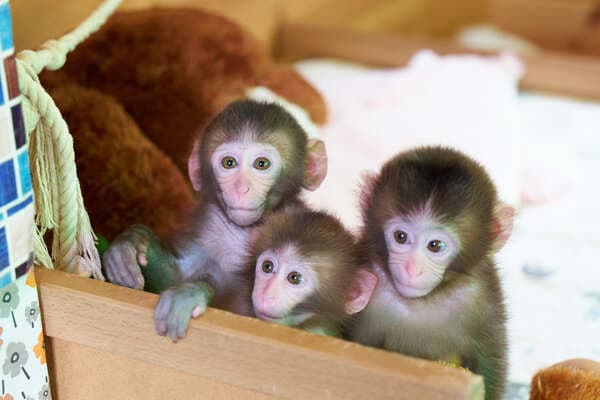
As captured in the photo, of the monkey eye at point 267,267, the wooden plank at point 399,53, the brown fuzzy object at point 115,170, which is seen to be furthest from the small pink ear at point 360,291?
the wooden plank at point 399,53

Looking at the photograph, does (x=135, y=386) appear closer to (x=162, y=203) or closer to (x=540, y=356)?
(x=162, y=203)

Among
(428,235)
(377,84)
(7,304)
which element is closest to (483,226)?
(428,235)

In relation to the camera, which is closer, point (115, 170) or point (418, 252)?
point (418, 252)

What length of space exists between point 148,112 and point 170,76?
0.10 metres

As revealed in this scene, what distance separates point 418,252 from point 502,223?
0.13 m

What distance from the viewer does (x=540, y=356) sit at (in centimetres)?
144

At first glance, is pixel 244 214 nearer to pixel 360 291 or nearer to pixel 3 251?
pixel 360 291

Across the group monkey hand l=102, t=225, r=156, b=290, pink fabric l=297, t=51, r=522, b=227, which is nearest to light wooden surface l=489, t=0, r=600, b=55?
pink fabric l=297, t=51, r=522, b=227

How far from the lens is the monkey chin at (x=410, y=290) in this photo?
1.01 m

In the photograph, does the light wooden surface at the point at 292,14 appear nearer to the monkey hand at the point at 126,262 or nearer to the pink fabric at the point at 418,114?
the pink fabric at the point at 418,114

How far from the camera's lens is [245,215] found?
1.09 m

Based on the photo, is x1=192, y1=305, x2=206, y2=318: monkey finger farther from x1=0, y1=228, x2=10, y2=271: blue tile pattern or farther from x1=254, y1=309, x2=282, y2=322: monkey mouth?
x1=0, y1=228, x2=10, y2=271: blue tile pattern

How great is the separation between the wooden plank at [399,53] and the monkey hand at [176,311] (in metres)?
1.98

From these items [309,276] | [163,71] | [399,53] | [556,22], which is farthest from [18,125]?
[556,22]
